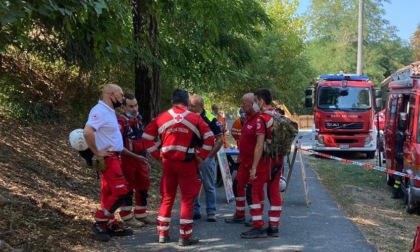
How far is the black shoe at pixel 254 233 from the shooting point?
6.93 meters

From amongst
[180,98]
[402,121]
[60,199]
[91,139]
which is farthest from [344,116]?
[91,139]

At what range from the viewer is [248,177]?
7477 mm

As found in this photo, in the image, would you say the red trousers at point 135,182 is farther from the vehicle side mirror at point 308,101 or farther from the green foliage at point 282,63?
the green foliage at point 282,63

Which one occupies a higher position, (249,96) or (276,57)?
(276,57)

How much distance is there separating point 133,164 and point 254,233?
6.07 ft

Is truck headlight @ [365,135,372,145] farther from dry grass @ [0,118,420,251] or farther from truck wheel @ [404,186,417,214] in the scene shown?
truck wheel @ [404,186,417,214]

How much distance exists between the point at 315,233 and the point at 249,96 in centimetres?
208

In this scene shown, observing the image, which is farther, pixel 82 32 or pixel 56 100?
pixel 56 100

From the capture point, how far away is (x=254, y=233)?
696 centimetres

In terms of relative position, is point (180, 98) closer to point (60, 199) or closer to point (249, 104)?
point (249, 104)

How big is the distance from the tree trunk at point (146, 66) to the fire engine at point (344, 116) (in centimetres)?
805

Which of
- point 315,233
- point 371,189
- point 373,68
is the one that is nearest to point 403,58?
point 373,68

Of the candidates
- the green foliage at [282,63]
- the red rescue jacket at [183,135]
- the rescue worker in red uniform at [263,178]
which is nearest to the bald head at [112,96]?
the red rescue jacket at [183,135]

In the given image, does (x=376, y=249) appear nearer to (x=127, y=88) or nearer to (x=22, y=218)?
(x=22, y=218)
